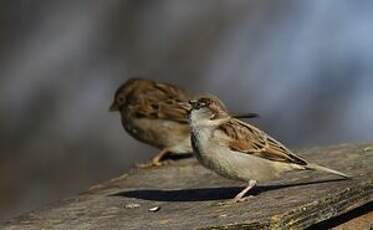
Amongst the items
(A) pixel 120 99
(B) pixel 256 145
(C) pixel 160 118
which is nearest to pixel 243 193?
(B) pixel 256 145

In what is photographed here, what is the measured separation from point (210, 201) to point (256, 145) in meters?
0.36

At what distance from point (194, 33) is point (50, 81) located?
5.53ft

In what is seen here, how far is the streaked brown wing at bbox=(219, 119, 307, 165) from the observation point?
20.6 ft

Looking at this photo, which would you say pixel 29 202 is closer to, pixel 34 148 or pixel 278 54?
pixel 34 148

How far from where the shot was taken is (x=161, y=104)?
9812 millimetres

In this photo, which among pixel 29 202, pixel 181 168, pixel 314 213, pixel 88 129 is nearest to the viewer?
pixel 314 213

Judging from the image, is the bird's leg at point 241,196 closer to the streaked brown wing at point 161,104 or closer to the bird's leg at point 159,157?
the bird's leg at point 159,157

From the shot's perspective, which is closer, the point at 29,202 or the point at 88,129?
the point at 29,202

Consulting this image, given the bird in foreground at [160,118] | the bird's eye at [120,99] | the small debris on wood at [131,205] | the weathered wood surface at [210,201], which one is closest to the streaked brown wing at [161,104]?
the bird in foreground at [160,118]

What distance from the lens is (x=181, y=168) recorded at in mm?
7762

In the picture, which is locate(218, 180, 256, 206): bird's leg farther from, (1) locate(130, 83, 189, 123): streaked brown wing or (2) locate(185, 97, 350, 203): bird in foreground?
(1) locate(130, 83, 189, 123): streaked brown wing

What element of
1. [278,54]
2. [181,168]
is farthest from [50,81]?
[181,168]

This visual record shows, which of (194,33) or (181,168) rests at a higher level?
(194,33)

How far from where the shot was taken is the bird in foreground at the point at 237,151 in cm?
619
